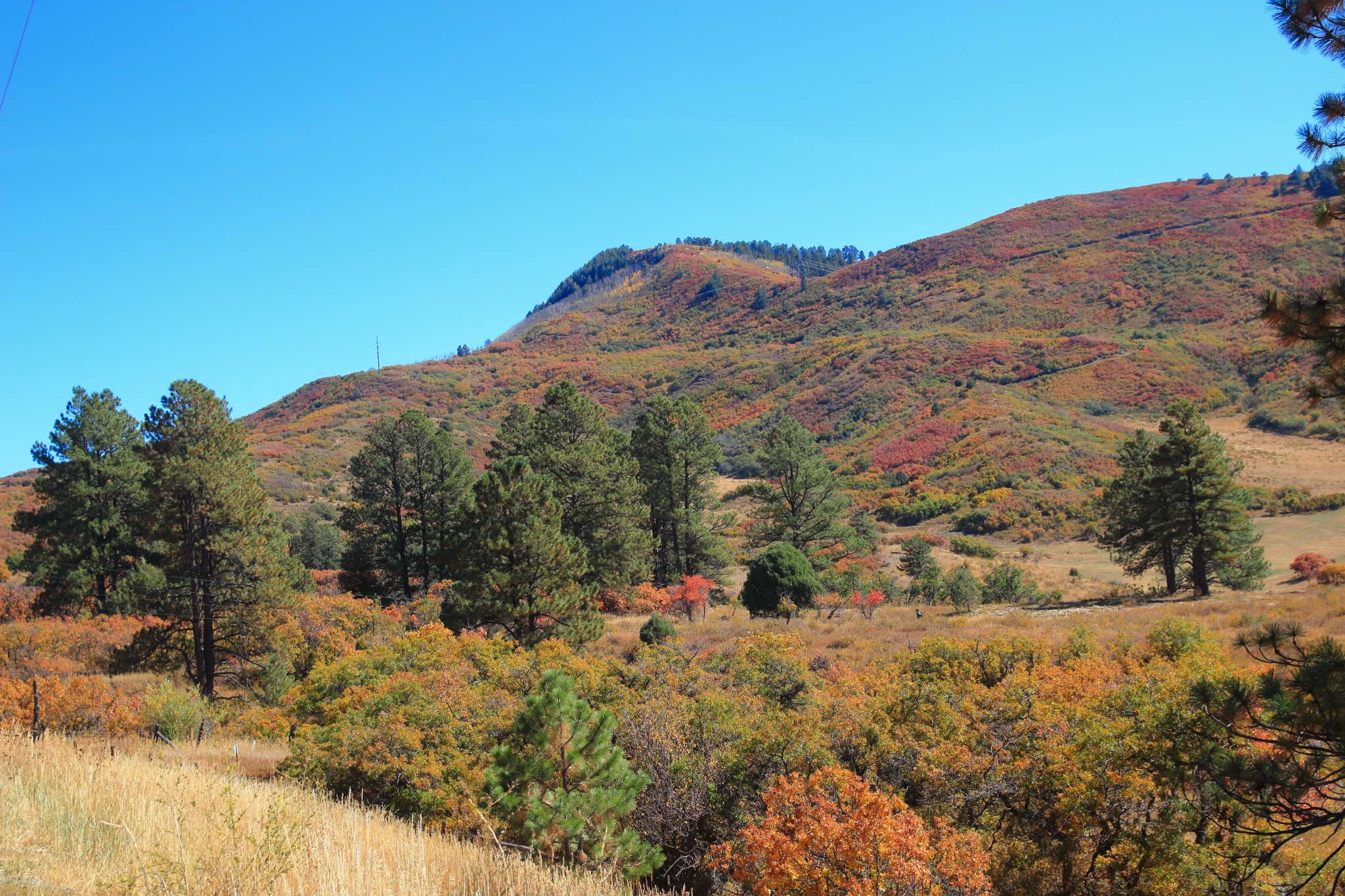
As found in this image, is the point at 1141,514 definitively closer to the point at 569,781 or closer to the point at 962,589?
the point at 962,589

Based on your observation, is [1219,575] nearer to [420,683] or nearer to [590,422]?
[590,422]

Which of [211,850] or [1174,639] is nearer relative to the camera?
[211,850]

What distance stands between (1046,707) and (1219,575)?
26.5m

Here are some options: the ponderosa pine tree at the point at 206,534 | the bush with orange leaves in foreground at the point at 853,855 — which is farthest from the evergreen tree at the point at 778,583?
the bush with orange leaves in foreground at the point at 853,855

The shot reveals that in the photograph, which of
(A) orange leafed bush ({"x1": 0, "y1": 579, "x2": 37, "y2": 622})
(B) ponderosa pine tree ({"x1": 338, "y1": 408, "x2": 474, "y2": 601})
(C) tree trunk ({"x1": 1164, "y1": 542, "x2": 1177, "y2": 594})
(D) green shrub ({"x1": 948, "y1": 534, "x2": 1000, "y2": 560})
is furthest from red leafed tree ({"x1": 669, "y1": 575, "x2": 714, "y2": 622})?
(A) orange leafed bush ({"x1": 0, "y1": 579, "x2": 37, "y2": 622})

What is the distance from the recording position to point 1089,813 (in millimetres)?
8875

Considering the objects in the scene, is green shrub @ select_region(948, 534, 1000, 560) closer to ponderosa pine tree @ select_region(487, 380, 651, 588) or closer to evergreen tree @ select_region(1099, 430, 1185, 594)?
evergreen tree @ select_region(1099, 430, 1185, 594)

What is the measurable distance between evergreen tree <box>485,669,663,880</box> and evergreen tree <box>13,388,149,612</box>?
26917mm

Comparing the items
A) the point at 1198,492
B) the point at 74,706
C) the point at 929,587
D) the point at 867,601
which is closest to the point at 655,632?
the point at 867,601

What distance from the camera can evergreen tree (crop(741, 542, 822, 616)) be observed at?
28.4 meters

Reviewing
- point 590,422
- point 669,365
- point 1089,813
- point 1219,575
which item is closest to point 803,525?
point 590,422

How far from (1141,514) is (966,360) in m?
61.8

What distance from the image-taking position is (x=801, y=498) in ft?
121

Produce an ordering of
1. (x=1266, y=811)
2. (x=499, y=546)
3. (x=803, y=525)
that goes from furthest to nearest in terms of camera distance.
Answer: (x=803, y=525), (x=499, y=546), (x=1266, y=811)
